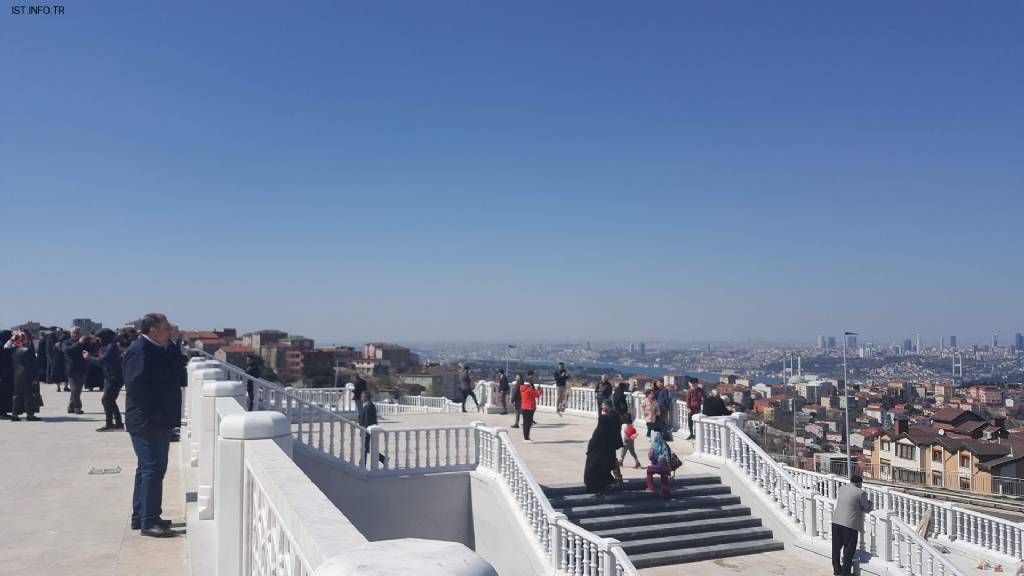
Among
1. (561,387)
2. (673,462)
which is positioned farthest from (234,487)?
(561,387)

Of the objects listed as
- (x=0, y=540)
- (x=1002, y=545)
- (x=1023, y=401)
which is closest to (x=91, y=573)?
(x=0, y=540)

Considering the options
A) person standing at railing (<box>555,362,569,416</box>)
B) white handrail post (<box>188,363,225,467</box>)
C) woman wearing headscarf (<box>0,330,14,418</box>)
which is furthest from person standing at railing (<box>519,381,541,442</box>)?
woman wearing headscarf (<box>0,330,14,418</box>)

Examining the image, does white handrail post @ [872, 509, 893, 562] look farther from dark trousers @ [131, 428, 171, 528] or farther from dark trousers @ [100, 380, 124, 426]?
dark trousers @ [100, 380, 124, 426]

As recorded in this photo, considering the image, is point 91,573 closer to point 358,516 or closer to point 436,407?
point 358,516

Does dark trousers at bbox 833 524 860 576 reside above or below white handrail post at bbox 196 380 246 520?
below

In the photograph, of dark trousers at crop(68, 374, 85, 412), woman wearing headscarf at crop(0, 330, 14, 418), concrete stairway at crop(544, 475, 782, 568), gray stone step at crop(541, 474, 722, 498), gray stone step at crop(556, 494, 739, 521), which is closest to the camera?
concrete stairway at crop(544, 475, 782, 568)

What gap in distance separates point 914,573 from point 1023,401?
5189 centimetres

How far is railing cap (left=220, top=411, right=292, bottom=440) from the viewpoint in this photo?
130 inches

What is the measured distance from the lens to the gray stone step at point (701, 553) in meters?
10.5

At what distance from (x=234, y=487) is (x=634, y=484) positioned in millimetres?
10036

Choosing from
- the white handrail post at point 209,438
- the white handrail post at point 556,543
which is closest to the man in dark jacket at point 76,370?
the white handrail post at point 209,438

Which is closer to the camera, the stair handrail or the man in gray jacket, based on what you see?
the stair handrail

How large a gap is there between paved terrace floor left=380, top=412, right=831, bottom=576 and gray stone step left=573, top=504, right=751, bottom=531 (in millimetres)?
997

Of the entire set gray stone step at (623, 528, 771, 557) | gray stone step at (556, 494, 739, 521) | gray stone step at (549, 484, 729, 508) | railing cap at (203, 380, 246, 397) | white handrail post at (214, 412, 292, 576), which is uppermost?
railing cap at (203, 380, 246, 397)
